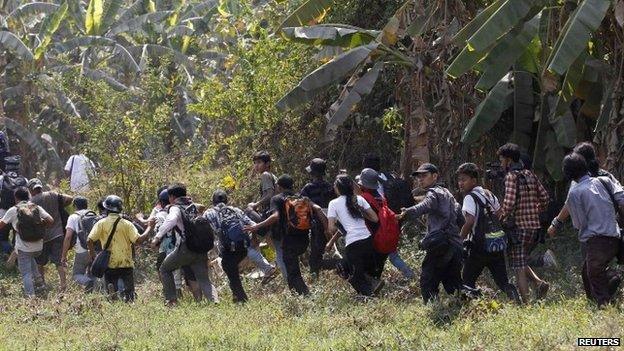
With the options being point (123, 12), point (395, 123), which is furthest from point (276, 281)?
point (123, 12)

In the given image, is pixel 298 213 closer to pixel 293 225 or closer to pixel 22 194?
pixel 293 225

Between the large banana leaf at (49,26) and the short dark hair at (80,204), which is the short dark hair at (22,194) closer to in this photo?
the short dark hair at (80,204)

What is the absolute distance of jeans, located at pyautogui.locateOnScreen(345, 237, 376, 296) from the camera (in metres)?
12.6

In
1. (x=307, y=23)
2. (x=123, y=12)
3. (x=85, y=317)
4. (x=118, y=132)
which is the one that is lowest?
(x=123, y=12)

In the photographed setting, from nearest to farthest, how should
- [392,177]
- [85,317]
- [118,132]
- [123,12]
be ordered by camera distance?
[85,317]
[392,177]
[118,132]
[123,12]

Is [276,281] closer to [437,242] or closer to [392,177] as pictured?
[392,177]

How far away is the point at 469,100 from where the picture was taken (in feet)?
54.0

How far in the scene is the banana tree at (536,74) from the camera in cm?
1333

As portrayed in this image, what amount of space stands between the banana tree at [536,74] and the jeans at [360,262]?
259cm

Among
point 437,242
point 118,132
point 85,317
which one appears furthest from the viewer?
point 118,132

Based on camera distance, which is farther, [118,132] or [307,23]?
[118,132]

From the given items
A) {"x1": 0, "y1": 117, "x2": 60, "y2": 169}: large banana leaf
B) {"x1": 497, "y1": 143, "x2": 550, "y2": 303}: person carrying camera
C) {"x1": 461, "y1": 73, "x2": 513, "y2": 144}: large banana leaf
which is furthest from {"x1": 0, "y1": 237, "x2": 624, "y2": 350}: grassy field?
{"x1": 0, "y1": 117, "x2": 60, "y2": 169}: large banana leaf

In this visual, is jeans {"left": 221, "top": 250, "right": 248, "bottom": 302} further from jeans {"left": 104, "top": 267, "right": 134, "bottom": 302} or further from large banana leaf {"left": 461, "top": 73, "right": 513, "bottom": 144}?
large banana leaf {"left": 461, "top": 73, "right": 513, "bottom": 144}

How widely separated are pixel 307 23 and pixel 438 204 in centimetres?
577
